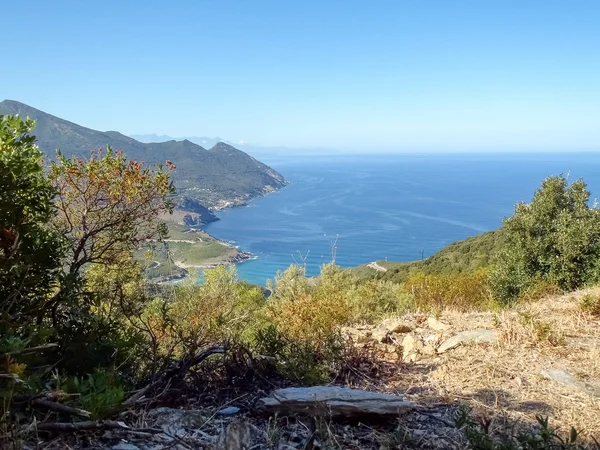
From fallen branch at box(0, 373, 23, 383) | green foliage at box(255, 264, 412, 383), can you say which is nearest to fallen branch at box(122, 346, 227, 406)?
green foliage at box(255, 264, 412, 383)

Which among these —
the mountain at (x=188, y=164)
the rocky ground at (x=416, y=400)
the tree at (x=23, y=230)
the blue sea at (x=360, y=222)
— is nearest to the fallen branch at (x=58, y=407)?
the rocky ground at (x=416, y=400)

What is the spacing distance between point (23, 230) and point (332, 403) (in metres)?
2.84

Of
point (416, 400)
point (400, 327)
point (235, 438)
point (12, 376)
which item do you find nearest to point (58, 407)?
point (12, 376)

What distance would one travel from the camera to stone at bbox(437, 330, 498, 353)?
5285 mm

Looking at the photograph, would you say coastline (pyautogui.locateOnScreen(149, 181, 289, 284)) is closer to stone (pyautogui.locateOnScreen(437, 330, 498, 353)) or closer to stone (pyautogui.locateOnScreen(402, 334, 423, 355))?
stone (pyautogui.locateOnScreen(402, 334, 423, 355))

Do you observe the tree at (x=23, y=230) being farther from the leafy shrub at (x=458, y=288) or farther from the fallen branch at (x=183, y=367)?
the leafy shrub at (x=458, y=288)

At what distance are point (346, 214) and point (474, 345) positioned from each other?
4879 inches

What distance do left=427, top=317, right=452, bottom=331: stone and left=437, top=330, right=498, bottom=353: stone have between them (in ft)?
2.01

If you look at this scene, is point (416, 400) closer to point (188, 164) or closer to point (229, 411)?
point (229, 411)

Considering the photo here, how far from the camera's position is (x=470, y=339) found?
5.38 m

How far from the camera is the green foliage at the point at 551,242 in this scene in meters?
13.5

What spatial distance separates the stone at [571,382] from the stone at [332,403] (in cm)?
172

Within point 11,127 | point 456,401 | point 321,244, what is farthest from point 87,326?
point 321,244

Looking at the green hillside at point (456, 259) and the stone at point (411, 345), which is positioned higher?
the stone at point (411, 345)
